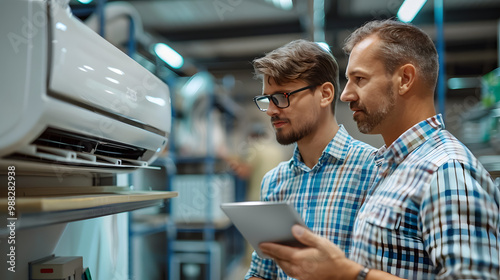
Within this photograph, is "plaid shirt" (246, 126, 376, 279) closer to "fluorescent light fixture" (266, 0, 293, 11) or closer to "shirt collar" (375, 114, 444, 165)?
"shirt collar" (375, 114, 444, 165)

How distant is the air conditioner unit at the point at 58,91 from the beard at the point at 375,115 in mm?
688

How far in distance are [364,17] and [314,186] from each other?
101 inches

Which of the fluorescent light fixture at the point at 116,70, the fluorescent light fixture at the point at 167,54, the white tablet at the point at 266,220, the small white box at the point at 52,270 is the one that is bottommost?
the small white box at the point at 52,270

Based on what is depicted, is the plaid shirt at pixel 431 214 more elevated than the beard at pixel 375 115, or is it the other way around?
the beard at pixel 375 115

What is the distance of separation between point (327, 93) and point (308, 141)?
199 millimetres

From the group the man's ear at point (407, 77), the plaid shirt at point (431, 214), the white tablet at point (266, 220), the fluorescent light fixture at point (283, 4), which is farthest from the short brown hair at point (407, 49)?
the fluorescent light fixture at point (283, 4)

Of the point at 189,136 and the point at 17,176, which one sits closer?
the point at 17,176

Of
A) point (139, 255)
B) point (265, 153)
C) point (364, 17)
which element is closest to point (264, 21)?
point (364, 17)

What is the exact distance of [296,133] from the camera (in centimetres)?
133

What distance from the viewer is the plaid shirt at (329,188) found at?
1.20m

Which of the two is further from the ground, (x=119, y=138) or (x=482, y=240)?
(x=119, y=138)

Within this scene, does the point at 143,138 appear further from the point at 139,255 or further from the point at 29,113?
the point at 139,255

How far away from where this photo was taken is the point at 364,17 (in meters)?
3.36

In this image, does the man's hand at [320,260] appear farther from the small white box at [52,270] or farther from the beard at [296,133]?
the small white box at [52,270]
